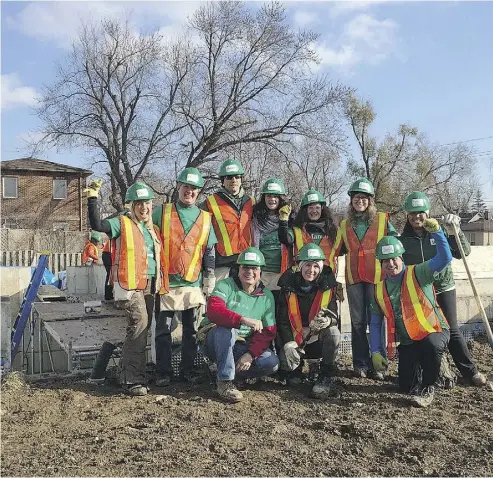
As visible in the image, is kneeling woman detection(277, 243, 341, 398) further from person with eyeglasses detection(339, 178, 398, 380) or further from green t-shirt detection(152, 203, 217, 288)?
green t-shirt detection(152, 203, 217, 288)

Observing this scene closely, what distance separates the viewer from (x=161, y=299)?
528 cm

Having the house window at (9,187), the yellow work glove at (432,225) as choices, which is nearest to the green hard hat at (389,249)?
the yellow work glove at (432,225)

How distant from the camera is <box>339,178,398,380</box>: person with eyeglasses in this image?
554 cm

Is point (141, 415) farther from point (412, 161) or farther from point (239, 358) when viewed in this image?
point (412, 161)

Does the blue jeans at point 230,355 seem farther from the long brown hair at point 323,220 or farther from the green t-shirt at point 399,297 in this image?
the long brown hair at point 323,220

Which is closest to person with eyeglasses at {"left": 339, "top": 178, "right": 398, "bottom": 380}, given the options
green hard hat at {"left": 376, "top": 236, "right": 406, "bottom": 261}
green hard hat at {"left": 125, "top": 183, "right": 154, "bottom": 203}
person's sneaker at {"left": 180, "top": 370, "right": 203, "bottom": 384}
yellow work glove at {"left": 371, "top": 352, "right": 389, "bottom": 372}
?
yellow work glove at {"left": 371, "top": 352, "right": 389, "bottom": 372}

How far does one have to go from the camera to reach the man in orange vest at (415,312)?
4.79 meters

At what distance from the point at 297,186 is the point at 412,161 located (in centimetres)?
1081

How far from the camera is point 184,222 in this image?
Result: 17.5 ft

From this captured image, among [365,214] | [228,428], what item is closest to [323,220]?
[365,214]

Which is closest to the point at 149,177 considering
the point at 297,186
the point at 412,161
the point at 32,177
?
the point at 297,186

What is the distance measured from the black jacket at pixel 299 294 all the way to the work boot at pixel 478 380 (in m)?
1.43

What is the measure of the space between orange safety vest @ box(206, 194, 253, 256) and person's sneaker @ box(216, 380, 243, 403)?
53.3 inches

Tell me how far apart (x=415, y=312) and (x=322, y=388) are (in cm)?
102
